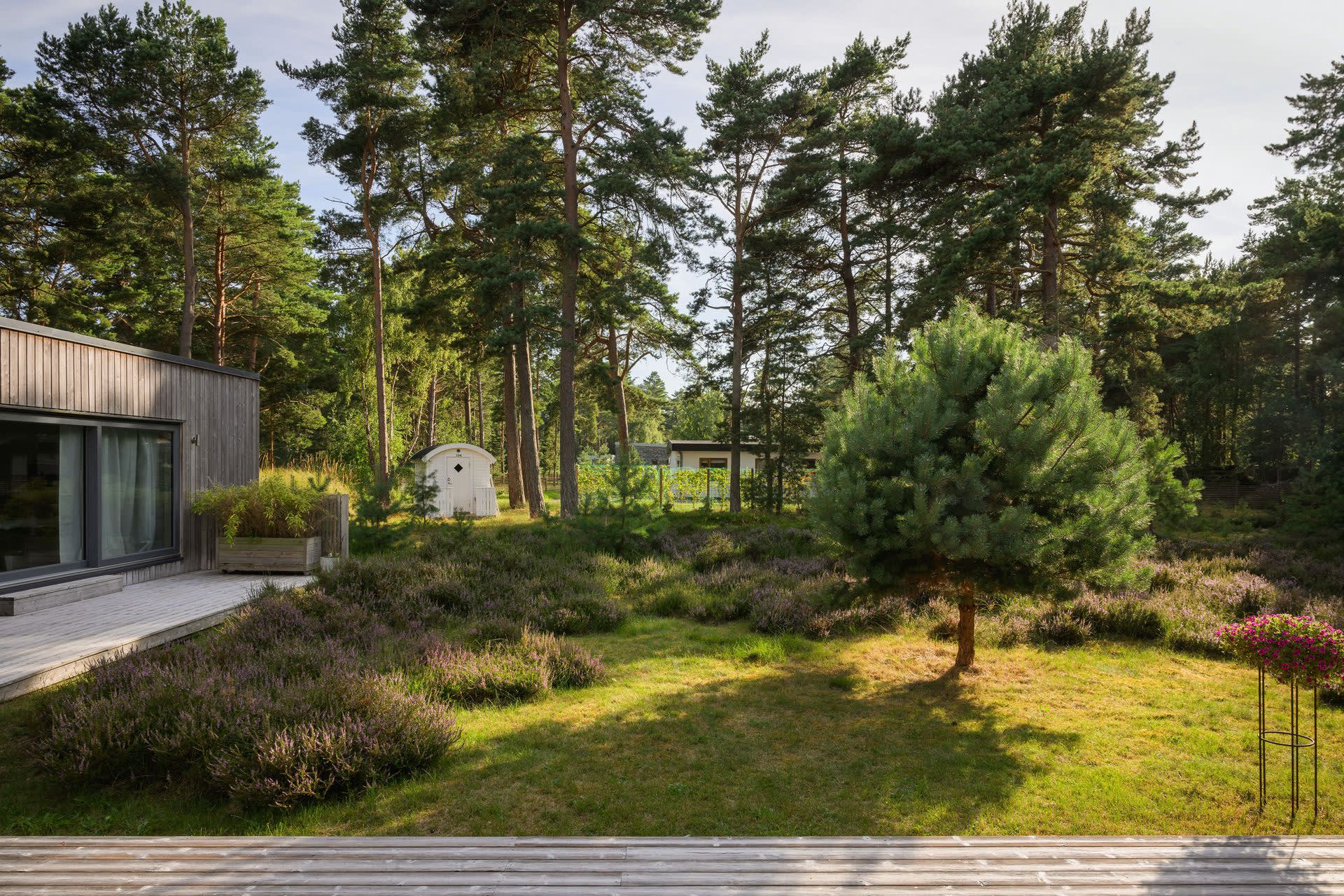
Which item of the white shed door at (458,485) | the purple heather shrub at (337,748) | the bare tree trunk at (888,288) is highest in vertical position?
the bare tree trunk at (888,288)

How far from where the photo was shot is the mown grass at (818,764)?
3.67m

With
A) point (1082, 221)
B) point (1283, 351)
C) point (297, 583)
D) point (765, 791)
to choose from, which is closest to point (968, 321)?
point (765, 791)

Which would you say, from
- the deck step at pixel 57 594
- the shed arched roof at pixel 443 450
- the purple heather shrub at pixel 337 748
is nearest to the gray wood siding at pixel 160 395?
the deck step at pixel 57 594

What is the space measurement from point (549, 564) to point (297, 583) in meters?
3.15

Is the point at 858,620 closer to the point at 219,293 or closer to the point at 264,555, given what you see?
the point at 264,555

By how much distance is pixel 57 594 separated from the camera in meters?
7.21

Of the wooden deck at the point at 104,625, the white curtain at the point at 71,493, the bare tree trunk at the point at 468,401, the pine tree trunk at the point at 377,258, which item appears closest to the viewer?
the wooden deck at the point at 104,625

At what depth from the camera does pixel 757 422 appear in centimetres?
1891

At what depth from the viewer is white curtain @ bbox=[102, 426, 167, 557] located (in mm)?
8305

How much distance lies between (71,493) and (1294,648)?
1099cm

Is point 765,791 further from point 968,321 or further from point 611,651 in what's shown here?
point 968,321

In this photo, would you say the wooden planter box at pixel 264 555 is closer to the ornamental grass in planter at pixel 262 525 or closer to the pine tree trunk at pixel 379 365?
the ornamental grass in planter at pixel 262 525

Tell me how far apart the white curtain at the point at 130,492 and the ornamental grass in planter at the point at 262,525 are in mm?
503

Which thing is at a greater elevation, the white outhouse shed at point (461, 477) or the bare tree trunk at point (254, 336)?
the bare tree trunk at point (254, 336)
